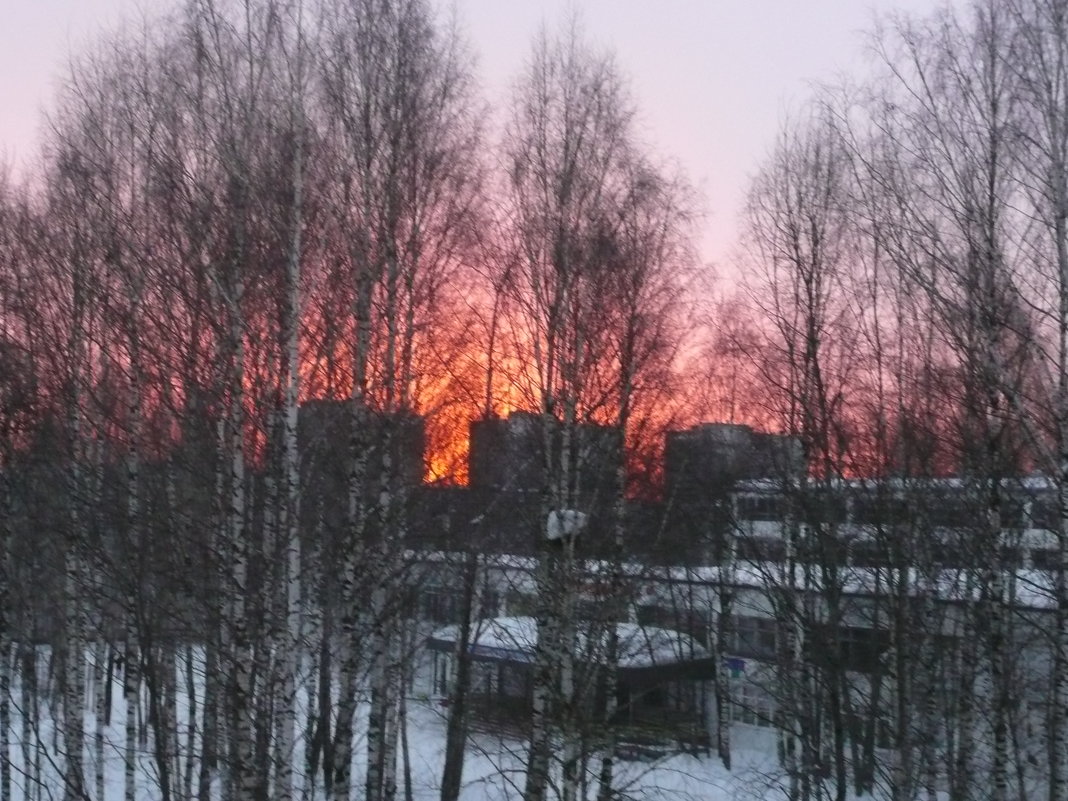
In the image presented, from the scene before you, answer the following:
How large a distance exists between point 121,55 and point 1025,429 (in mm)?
10698

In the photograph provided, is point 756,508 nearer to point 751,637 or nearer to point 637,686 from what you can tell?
point 751,637

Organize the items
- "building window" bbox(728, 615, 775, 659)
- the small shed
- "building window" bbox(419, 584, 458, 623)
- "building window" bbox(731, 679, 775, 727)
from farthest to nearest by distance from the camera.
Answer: "building window" bbox(731, 679, 775, 727) < "building window" bbox(728, 615, 775, 659) < the small shed < "building window" bbox(419, 584, 458, 623)

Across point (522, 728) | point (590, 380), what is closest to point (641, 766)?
point (522, 728)

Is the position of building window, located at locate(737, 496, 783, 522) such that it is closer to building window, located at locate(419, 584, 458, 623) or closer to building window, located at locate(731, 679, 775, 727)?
building window, located at locate(731, 679, 775, 727)

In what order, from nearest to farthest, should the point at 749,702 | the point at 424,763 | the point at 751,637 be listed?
the point at 424,763
the point at 751,637
the point at 749,702

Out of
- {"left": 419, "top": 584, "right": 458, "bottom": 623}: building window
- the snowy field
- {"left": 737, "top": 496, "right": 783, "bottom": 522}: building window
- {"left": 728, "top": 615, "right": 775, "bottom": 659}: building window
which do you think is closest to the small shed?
{"left": 419, "top": 584, "right": 458, "bottom": 623}: building window

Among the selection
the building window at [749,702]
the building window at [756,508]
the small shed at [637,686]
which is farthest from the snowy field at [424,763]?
the building window at [756,508]

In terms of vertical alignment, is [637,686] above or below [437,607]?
below

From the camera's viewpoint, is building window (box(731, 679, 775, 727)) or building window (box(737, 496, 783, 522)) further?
building window (box(731, 679, 775, 727))

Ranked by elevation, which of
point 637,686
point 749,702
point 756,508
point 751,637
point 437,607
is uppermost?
point 756,508

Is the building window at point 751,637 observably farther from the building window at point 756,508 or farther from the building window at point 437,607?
the building window at point 437,607

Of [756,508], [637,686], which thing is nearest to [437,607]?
[637,686]

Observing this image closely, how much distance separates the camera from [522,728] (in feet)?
71.3

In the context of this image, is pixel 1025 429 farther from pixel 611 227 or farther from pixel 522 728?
pixel 522 728
